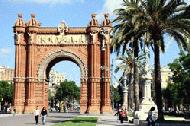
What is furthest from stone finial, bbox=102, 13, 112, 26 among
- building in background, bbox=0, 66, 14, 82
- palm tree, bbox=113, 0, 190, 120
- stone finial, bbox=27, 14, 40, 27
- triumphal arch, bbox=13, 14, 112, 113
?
building in background, bbox=0, 66, 14, 82

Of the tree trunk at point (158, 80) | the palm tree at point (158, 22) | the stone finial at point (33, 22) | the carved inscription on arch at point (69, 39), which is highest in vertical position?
the stone finial at point (33, 22)

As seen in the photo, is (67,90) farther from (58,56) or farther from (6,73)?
(58,56)

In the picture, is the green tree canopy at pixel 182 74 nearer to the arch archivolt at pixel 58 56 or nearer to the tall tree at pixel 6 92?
the arch archivolt at pixel 58 56

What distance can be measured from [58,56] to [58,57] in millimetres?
705

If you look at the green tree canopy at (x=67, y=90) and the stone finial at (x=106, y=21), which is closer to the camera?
the stone finial at (x=106, y=21)

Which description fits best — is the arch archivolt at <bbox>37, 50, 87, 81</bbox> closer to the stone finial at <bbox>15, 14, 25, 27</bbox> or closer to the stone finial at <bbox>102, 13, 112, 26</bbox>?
the stone finial at <bbox>15, 14, 25, 27</bbox>

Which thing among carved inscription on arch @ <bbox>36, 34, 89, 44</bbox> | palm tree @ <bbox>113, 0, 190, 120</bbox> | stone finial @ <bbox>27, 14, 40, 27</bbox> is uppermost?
stone finial @ <bbox>27, 14, 40, 27</bbox>

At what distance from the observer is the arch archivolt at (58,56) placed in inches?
2638

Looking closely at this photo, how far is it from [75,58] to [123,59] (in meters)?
7.43

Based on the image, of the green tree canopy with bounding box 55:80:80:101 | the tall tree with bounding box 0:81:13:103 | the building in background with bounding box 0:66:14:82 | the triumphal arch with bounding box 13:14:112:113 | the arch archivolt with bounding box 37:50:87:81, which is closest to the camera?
the triumphal arch with bounding box 13:14:112:113

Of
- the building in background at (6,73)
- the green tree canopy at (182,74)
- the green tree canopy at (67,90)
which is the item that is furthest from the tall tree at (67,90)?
the green tree canopy at (182,74)

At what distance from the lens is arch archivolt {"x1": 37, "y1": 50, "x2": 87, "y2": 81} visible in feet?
220

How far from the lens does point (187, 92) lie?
6900cm

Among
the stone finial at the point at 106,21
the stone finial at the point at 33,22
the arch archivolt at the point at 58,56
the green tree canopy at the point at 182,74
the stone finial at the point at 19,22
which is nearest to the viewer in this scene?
the green tree canopy at the point at 182,74
